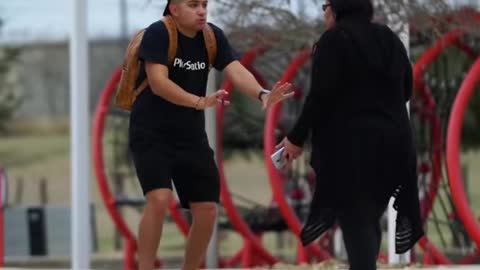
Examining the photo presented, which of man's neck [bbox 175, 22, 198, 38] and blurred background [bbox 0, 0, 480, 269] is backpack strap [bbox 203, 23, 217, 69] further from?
blurred background [bbox 0, 0, 480, 269]

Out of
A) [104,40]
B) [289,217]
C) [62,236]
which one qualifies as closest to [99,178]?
[289,217]

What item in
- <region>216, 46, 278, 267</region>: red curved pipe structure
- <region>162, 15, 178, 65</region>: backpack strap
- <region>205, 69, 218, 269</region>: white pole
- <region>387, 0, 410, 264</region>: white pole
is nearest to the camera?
<region>162, 15, 178, 65</region>: backpack strap

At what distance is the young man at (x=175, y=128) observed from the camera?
5.88m

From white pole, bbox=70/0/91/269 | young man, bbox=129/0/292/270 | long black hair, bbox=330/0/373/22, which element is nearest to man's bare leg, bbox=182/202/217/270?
young man, bbox=129/0/292/270

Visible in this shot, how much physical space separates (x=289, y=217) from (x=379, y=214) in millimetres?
3401

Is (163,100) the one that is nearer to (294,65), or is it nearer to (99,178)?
(294,65)

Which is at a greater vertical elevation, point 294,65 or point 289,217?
point 294,65

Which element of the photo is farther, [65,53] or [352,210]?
[65,53]

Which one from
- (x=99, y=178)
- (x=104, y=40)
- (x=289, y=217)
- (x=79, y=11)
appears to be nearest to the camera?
(x=79, y=11)

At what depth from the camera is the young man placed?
5883mm

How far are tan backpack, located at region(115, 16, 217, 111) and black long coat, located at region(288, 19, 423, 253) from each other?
709 millimetres

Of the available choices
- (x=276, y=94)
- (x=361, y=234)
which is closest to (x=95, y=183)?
(x=276, y=94)

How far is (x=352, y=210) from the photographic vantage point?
5535 millimetres

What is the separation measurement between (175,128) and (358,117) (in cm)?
93
